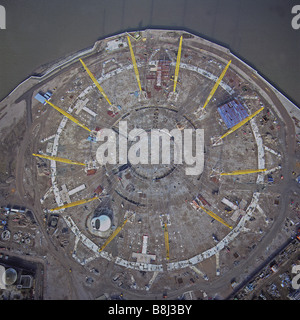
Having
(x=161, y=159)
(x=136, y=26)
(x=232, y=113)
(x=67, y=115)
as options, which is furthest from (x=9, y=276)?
(x=136, y=26)

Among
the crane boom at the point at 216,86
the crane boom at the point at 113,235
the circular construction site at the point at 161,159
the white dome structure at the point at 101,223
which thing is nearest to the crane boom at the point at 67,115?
the circular construction site at the point at 161,159

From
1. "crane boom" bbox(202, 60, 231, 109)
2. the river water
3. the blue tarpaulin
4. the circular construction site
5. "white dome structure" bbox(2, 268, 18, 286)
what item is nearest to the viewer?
"white dome structure" bbox(2, 268, 18, 286)

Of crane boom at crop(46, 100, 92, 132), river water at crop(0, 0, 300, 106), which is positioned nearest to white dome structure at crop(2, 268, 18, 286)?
crane boom at crop(46, 100, 92, 132)

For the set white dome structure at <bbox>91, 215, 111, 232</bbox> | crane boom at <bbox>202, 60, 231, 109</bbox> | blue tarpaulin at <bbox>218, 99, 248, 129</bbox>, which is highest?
crane boom at <bbox>202, 60, 231, 109</bbox>

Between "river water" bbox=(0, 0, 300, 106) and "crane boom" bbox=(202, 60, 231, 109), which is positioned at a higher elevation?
"river water" bbox=(0, 0, 300, 106)

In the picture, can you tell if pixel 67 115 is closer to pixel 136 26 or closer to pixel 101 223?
pixel 101 223

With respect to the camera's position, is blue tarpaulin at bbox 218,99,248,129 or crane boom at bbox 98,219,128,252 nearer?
crane boom at bbox 98,219,128,252

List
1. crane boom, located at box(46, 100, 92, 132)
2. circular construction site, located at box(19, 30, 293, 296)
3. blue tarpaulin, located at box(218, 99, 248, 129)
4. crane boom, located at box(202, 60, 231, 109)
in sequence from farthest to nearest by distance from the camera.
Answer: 1. crane boom, located at box(202, 60, 231, 109)
2. crane boom, located at box(46, 100, 92, 132)
3. blue tarpaulin, located at box(218, 99, 248, 129)
4. circular construction site, located at box(19, 30, 293, 296)

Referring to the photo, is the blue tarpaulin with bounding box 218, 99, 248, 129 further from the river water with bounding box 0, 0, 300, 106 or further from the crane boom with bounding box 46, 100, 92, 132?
the crane boom with bounding box 46, 100, 92, 132
